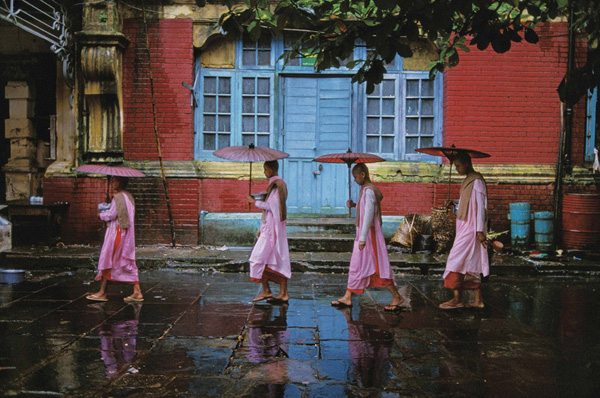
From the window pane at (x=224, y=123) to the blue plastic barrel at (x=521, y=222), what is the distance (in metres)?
5.48

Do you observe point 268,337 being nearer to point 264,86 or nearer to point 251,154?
point 251,154

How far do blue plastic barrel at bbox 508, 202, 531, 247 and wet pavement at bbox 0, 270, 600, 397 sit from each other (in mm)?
2390

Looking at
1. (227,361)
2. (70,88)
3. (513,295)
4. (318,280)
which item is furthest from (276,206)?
(70,88)

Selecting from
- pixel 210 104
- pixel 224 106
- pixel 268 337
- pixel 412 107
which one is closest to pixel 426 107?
pixel 412 107

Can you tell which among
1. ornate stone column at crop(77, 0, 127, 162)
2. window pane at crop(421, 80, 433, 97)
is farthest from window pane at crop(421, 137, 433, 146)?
ornate stone column at crop(77, 0, 127, 162)

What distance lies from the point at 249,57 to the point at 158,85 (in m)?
1.83

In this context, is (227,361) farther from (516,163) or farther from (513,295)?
(516,163)

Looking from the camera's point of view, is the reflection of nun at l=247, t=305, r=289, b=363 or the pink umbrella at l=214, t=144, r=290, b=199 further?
the pink umbrella at l=214, t=144, r=290, b=199

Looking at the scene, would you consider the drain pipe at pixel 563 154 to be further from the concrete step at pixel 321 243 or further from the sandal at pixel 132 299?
the sandal at pixel 132 299

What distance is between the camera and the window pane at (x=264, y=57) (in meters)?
11.2

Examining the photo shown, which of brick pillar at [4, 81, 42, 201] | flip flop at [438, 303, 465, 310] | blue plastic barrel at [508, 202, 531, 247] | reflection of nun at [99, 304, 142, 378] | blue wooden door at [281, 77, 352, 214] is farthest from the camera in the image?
brick pillar at [4, 81, 42, 201]

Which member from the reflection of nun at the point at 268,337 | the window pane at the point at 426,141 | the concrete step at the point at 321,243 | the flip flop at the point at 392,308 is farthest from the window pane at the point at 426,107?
the reflection of nun at the point at 268,337

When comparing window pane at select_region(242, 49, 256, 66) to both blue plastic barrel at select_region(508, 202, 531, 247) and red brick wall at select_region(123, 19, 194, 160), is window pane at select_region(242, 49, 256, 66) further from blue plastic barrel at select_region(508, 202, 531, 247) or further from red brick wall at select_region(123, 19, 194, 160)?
blue plastic barrel at select_region(508, 202, 531, 247)

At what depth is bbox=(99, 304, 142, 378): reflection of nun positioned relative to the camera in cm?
464
